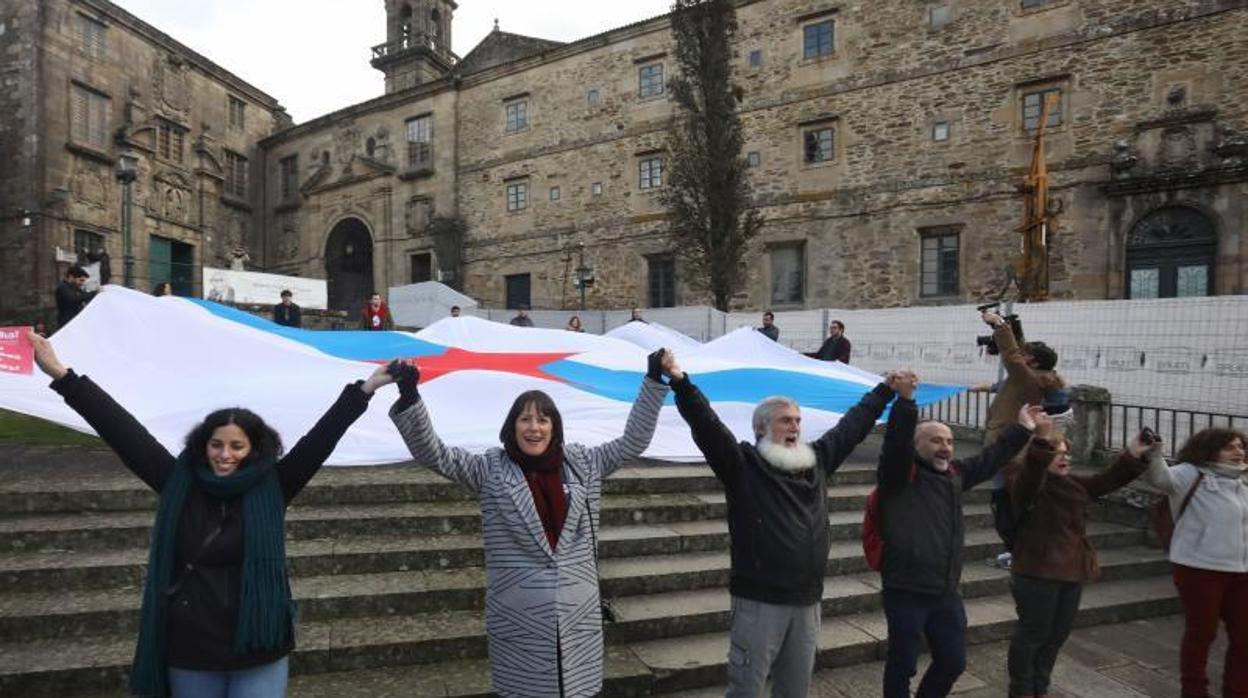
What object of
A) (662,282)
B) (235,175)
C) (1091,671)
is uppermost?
(235,175)

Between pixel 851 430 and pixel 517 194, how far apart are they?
24654 mm

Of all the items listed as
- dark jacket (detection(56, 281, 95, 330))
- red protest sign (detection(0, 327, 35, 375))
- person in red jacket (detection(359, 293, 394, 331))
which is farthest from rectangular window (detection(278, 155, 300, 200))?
red protest sign (detection(0, 327, 35, 375))

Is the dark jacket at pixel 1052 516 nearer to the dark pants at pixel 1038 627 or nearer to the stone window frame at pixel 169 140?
the dark pants at pixel 1038 627

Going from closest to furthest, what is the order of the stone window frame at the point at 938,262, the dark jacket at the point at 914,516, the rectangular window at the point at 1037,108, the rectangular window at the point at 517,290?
1. the dark jacket at the point at 914,516
2. the rectangular window at the point at 1037,108
3. the stone window frame at the point at 938,262
4. the rectangular window at the point at 517,290

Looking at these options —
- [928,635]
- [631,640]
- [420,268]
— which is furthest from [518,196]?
[928,635]

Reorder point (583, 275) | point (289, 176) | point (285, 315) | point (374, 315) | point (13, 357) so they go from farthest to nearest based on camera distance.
→ point (289, 176) < point (583, 275) < point (374, 315) < point (285, 315) < point (13, 357)

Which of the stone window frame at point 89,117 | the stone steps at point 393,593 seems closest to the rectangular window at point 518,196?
the stone window frame at point 89,117

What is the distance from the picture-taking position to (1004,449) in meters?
3.51

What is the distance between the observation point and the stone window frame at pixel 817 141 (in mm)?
20203

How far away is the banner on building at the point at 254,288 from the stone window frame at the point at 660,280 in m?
11.3

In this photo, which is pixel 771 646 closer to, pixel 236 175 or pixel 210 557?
pixel 210 557

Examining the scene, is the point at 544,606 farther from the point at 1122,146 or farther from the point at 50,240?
the point at 50,240

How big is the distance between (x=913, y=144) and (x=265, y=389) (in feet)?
61.2

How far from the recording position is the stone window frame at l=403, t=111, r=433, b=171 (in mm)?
28344
